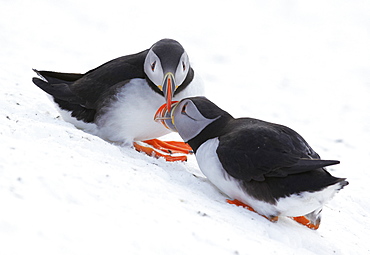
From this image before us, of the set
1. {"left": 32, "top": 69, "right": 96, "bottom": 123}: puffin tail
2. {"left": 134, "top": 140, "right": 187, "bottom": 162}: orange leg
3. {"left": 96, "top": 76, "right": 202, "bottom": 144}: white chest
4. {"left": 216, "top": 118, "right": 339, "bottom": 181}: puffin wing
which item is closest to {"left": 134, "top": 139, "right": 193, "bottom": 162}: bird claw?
{"left": 134, "top": 140, "right": 187, "bottom": 162}: orange leg

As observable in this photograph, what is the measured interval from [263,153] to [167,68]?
1440 mm

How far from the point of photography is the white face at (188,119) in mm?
5434

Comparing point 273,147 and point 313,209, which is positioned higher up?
point 273,147

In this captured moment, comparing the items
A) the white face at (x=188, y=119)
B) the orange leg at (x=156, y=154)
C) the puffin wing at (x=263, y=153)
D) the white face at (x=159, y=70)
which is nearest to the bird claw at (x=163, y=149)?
the orange leg at (x=156, y=154)

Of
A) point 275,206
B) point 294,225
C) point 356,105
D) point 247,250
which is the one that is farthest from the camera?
point 356,105

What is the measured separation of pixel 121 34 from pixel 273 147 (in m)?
8.38

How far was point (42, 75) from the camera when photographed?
21.7ft

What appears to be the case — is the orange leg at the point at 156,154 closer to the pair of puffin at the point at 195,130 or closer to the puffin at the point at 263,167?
the pair of puffin at the point at 195,130

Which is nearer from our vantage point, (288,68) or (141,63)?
(141,63)

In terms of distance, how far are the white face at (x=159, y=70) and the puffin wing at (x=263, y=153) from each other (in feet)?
3.06

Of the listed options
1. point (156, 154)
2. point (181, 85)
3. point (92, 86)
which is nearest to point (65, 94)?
point (92, 86)

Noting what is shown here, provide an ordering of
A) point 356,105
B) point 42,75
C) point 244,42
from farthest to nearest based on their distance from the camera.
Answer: point 244,42 < point 356,105 < point 42,75

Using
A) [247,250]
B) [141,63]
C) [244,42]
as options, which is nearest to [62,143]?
[141,63]

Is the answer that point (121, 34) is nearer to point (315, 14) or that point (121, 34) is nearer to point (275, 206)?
point (315, 14)
